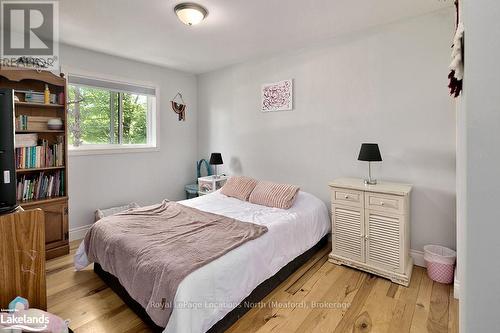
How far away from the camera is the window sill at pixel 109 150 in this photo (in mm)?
3310

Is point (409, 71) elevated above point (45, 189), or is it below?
above

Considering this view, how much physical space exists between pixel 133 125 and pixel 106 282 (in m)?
2.44

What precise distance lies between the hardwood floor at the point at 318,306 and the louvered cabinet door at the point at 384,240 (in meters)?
0.16

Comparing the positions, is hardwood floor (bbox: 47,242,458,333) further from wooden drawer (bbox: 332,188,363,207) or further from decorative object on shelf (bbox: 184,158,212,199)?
decorative object on shelf (bbox: 184,158,212,199)

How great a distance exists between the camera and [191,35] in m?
2.91

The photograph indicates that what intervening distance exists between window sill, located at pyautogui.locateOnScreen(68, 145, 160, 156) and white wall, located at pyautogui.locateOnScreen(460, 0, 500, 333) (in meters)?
3.83

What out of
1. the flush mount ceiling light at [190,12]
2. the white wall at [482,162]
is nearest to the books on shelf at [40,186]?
the flush mount ceiling light at [190,12]

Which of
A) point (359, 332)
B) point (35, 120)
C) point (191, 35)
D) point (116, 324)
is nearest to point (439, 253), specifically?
point (359, 332)

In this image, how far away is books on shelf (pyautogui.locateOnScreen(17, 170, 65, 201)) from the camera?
2.75 m

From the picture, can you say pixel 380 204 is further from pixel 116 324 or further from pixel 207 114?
pixel 207 114

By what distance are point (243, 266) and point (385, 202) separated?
4.85 ft

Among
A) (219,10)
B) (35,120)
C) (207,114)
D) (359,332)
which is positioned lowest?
(359,332)

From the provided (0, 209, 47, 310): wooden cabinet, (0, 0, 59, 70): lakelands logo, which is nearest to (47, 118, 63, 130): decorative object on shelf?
(0, 0, 59, 70): lakelands logo

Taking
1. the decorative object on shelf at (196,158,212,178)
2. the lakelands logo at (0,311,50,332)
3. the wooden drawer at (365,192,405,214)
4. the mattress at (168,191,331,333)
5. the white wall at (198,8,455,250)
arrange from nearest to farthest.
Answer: the lakelands logo at (0,311,50,332), the mattress at (168,191,331,333), the wooden drawer at (365,192,405,214), the white wall at (198,8,455,250), the decorative object on shelf at (196,158,212,178)
